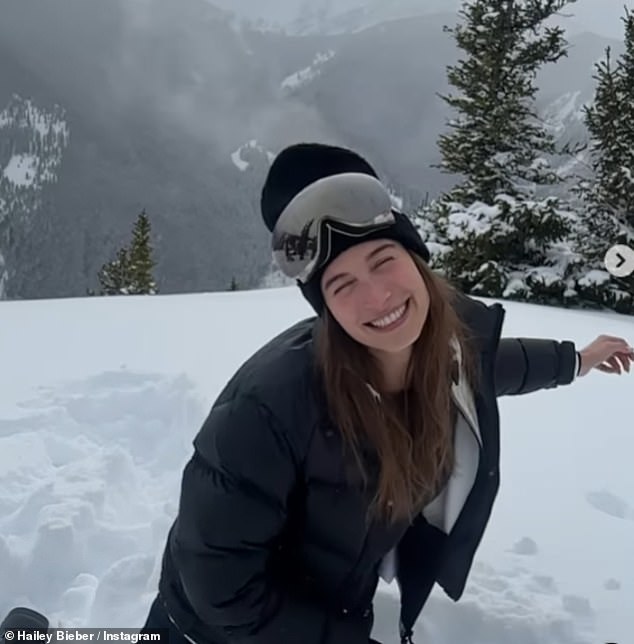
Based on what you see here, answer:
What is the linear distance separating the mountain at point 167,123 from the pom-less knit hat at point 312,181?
80.6 metres

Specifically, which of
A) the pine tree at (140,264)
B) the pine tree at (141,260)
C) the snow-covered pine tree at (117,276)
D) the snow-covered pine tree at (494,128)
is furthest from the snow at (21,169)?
the snow-covered pine tree at (494,128)

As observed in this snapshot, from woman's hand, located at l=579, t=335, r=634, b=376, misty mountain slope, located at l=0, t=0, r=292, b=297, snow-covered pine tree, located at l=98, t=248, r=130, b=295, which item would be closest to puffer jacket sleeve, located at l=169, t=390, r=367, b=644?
woman's hand, located at l=579, t=335, r=634, b=376

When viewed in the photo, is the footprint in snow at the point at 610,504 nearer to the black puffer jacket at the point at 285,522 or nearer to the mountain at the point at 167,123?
the black puffer jacket at the point at 285,522

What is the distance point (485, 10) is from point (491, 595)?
11702mm

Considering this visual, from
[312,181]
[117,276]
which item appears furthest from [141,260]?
[312,181]

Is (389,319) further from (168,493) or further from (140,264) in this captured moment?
(140,264)

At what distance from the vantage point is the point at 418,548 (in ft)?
5.11

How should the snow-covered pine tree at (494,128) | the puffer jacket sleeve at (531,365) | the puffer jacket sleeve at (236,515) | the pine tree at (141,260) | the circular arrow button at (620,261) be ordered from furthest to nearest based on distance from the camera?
1. the pine tree at (141,260)
2. the snow-covered pine tree at (494,128)
3. the circular arrow button at (620,261)
4. the puffer jacket sleeve at (531,365)
5. the puffer jacket sleeve at (236,515)

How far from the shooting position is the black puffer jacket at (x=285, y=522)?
1.15 metres

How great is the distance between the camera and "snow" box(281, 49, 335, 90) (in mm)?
123206

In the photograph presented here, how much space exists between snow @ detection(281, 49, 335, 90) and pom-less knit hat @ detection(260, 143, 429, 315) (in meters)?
130

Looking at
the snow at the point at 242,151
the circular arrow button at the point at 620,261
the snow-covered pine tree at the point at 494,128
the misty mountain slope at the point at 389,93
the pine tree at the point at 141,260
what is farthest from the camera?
the snow at the point at 242,151

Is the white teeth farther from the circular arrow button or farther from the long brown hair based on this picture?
the circular arrow button

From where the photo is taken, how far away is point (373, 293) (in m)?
1.19
